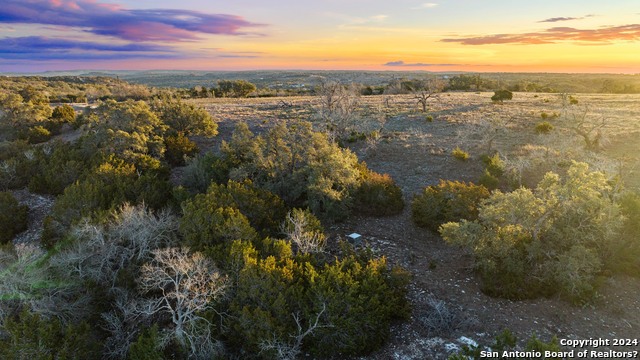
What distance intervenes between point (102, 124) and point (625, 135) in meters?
31.5

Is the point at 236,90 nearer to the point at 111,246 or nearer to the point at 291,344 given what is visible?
the point at 111,246

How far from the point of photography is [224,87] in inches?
2288

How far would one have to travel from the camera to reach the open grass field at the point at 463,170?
35.1 feet

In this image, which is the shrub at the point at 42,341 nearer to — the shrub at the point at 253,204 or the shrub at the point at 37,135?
the shrub at the point at 253,204

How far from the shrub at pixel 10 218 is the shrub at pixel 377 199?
1481cm

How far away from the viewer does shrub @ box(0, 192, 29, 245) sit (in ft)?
55.7

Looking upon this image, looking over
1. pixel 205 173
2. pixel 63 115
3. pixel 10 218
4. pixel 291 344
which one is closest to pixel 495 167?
pixel 205 173

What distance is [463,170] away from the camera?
69.5 ft

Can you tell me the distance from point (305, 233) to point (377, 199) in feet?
17.2

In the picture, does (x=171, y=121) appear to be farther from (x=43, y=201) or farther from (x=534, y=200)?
(x=534, y=200)

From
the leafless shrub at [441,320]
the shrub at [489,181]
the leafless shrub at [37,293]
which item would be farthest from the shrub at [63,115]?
the leafless shrub at [441,320]

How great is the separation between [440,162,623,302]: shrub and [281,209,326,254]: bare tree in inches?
168

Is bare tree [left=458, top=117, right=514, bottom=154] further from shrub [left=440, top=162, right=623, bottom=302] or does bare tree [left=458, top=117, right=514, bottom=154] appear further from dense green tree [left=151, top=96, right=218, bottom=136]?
dense green tree [left=151, top=96, right=218, bottom=136]

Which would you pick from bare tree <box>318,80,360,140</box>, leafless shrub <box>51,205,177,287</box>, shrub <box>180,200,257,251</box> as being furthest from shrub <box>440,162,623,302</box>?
bare tree <box>318,80,360,140</box>
